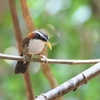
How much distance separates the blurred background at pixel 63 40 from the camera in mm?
1352

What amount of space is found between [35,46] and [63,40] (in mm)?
488

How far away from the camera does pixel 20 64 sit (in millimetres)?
952

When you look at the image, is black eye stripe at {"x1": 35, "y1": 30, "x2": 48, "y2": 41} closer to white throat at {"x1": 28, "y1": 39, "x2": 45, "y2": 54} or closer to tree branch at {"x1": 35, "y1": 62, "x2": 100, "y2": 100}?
white throat at {"x1": 28, "y1": 39, "x2": 45, "y2": 54}

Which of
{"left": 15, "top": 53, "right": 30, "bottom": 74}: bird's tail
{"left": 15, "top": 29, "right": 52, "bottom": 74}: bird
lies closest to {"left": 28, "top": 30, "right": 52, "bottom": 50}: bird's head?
{"left": 15, "top": 29, "right": 52, "bottom": 74}: bird

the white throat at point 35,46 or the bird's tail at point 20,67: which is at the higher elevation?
the white throat at point 35,46

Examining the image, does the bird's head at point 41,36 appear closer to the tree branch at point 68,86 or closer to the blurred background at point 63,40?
the tree branch at point 68,86

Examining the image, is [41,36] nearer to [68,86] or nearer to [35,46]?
[35,46]

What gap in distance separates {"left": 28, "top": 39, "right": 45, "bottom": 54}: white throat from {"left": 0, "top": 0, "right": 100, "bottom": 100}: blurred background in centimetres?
45

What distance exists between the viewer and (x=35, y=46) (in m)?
0.86

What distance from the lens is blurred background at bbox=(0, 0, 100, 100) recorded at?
4.43 ft

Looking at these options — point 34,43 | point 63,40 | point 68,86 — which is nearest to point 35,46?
point 34,43

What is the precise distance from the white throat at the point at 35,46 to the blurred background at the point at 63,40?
1.49 feet

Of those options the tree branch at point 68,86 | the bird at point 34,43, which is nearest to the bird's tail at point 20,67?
the bird at point 34,43

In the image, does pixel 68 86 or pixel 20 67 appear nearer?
pixel 68 86
